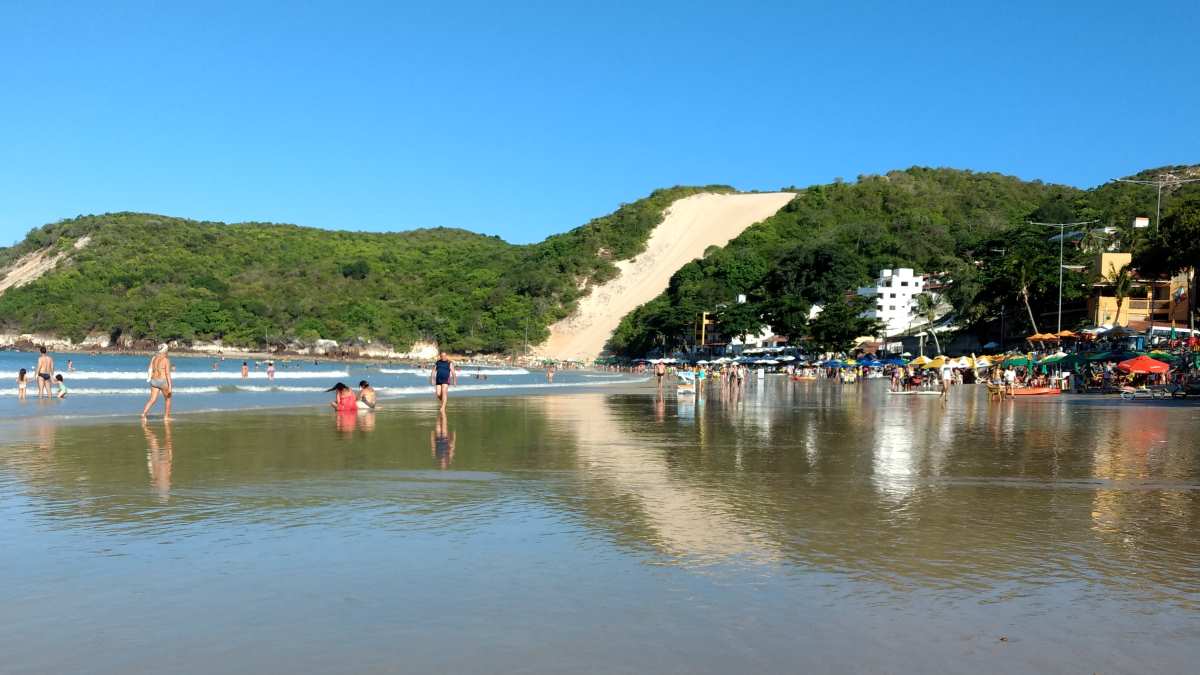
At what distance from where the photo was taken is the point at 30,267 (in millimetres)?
166000

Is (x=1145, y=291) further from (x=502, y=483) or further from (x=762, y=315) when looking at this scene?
(x=502, y=483)

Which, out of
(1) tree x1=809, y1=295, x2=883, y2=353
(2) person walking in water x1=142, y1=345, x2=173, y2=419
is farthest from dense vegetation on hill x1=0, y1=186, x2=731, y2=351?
(2) person walking in water x1=142, y1=345, x2=173, y2=419

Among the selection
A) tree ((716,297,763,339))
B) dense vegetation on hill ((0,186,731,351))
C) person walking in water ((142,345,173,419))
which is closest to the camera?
person walking in water ((142,345,173,419))

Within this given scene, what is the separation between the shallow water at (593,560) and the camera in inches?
174

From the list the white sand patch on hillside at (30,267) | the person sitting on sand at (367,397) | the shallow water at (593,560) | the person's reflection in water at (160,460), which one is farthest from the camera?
the white sand patch on hillside at (30,267)

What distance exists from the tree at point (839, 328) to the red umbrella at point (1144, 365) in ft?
131

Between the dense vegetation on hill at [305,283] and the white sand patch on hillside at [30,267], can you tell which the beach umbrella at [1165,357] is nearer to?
the dense vegetation on hill at [305,283]

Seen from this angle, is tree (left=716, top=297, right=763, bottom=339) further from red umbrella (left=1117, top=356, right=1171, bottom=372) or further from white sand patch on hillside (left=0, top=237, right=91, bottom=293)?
white sand patch on hillside (left=0, top=237, right=91, bottom=293)

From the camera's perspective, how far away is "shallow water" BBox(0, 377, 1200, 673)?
14.5ft

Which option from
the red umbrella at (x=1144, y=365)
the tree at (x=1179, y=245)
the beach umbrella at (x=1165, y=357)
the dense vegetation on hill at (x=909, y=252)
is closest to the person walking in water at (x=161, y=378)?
the red umbrella at (x=1144, y=365)

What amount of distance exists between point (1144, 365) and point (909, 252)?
248 feet

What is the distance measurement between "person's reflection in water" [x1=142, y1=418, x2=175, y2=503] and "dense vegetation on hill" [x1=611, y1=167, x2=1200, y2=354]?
42385 mm

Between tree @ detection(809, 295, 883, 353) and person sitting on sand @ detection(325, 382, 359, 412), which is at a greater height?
tree @ detection(809, 295, 883, 353)

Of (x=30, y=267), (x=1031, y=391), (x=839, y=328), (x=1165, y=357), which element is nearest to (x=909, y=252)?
(x=839, y=328)
